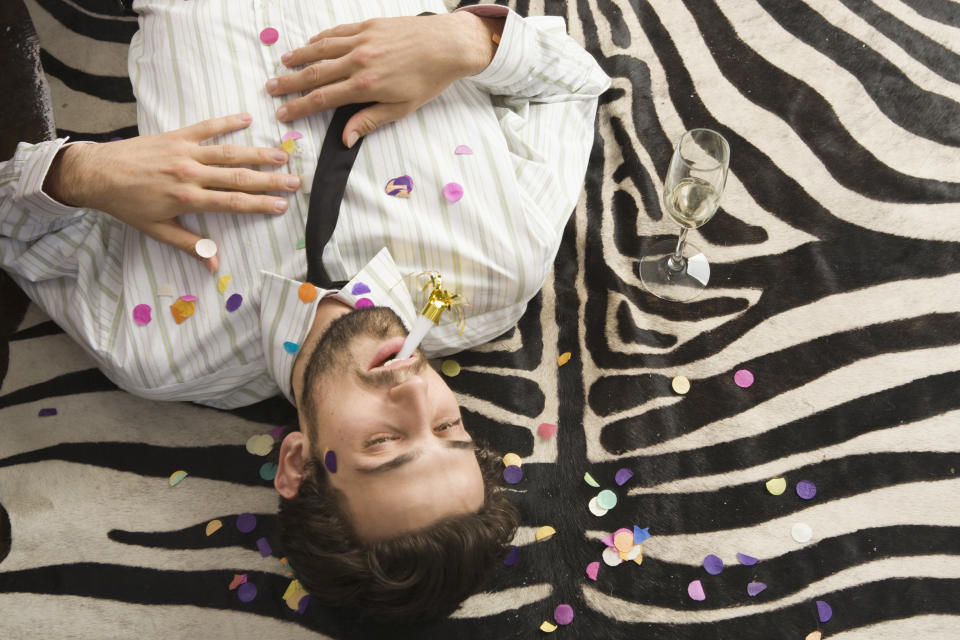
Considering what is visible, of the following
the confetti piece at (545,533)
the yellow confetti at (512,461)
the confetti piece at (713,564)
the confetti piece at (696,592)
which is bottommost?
the confetti piece at (696,592)

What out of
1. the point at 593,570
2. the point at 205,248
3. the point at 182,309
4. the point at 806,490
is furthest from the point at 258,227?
the point at 806,490

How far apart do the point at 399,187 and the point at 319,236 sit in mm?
183

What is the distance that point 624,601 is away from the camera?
1.41 metres

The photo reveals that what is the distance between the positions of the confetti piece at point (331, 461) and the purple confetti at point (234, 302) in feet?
1.12

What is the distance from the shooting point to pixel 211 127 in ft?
4.27

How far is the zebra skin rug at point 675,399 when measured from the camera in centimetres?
141

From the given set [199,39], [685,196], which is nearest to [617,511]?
[685,196]

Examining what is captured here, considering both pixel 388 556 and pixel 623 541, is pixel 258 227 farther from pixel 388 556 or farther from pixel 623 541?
pixel 623 541

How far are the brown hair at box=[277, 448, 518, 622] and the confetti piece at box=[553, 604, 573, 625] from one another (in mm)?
229

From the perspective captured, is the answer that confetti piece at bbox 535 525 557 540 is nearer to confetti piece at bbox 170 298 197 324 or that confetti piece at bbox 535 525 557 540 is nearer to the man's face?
the man's face

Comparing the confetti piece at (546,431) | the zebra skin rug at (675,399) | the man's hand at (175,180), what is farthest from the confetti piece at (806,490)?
the man's hand at (175,180)

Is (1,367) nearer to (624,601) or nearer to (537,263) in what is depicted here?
(537,263)

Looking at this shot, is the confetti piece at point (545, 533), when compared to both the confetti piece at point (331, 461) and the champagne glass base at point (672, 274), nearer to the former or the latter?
the confetti piece at point (331, 461)

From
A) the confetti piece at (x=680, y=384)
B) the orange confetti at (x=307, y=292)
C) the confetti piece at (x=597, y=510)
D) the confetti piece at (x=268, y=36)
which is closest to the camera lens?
the orange confetti at (x=307, y=292)
